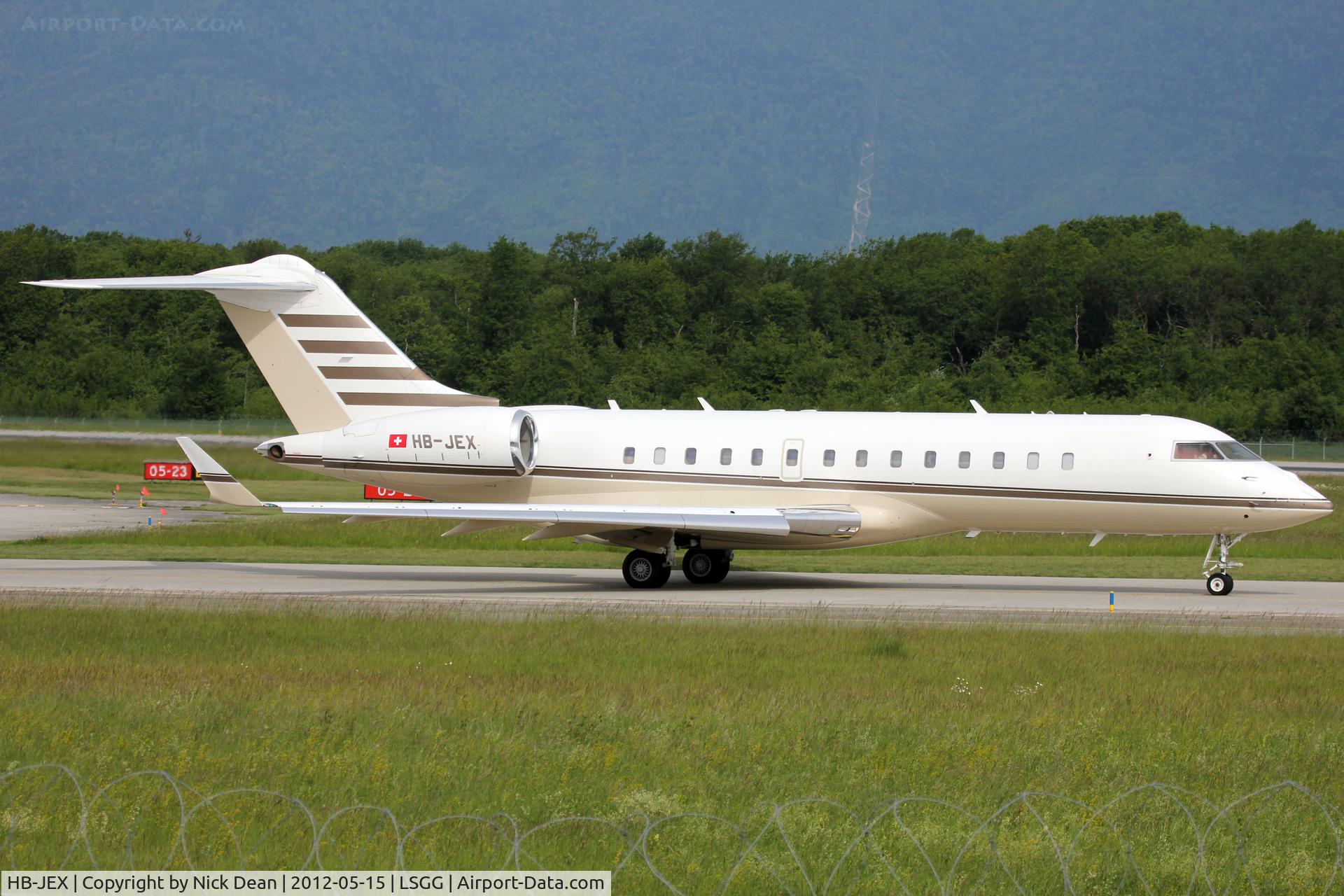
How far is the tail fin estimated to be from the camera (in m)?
24.5

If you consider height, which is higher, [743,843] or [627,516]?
[627,516]

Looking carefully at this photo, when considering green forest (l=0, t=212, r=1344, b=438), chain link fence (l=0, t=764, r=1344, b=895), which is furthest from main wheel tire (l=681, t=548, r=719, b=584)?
green forest (l=0, t=212, r=1344, b=438)

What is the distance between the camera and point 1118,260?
7406 cm

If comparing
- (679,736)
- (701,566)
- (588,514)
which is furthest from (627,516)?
(679,736)

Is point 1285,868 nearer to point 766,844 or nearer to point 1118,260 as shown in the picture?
point 766,844

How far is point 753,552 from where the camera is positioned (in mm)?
29250

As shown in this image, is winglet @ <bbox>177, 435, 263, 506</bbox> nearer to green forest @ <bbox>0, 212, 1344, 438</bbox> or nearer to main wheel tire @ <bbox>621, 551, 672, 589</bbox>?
main wheel tire @ <bbox>621, 551, 672, 589</bbox>

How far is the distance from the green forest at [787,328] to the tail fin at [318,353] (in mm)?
33498

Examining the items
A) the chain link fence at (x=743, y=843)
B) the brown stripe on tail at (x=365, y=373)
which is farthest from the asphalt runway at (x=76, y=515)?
the chain link fence at (x=743, y=843)

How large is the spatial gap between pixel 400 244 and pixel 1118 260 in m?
72.0

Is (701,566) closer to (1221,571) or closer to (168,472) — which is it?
(1221,571)

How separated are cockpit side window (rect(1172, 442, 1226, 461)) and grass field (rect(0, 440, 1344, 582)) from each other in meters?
4.01

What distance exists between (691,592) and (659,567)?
0.90 meters
